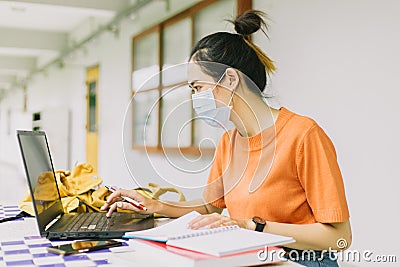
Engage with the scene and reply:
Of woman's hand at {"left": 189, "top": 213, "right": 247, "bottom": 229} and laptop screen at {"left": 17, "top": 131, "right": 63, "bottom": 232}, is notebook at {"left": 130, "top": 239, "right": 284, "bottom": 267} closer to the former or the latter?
woman's hand at {"left": 189, "top": 213, "right": 247, "bottom": 229}

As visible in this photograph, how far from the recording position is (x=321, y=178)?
4.41 ft

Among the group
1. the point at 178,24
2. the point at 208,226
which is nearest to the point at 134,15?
the point at 178,24

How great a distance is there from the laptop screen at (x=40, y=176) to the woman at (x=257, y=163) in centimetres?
18

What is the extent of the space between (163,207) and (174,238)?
0.51 metres

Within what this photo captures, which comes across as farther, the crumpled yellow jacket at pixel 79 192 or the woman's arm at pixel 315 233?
the crumpled yellow jacket at pixel 79 192

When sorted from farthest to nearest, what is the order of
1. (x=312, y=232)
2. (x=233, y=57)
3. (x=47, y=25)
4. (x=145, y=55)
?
(x=47, y=25)
(x=145, y=55)
(x=233, y=57)
(x=312, y=232)

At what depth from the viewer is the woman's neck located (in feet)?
5.11

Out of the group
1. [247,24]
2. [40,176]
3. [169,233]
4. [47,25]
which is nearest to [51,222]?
[40,176]

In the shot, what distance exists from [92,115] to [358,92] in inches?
211

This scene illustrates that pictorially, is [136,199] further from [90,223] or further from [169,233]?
[169,233]

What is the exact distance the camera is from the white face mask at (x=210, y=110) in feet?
5.06

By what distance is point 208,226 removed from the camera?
1.20 meters

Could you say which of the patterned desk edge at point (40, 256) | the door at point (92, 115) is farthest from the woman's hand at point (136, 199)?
the door at point (92, 115)

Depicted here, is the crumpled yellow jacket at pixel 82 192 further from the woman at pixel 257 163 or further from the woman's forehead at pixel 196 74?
the woman's forehead at pixel 196 74
